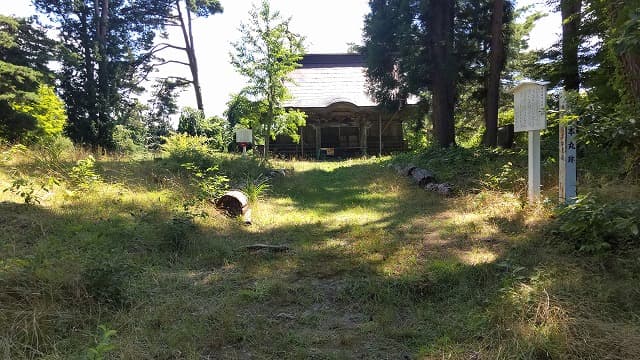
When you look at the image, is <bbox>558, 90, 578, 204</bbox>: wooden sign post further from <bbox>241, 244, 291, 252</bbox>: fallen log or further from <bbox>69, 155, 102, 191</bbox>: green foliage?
<bbox>69, 155, 102, 191</bbox>: green foliage

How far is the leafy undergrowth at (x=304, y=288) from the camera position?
10.5 ft

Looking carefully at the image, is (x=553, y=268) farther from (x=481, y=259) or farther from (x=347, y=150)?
(x=347, y=150)

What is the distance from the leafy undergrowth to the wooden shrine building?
19.8m

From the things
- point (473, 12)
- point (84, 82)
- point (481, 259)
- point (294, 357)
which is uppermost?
point (473, 12)

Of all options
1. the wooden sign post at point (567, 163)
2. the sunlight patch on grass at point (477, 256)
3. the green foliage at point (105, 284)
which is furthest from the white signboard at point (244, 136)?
the green foliage at point (105, 284)

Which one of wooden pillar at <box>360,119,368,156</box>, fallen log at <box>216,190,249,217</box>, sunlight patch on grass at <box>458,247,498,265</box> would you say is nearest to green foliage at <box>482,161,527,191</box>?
sunlight patch on grass at <box>458,247,498,265</box>

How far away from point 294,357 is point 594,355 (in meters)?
1.95

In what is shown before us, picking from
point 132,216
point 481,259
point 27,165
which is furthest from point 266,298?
point 27,165

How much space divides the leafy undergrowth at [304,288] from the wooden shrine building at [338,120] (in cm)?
1982

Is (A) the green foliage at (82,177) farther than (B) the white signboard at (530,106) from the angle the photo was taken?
Yes

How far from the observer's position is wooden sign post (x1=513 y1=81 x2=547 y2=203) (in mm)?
6746

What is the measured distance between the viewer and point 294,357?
315cm

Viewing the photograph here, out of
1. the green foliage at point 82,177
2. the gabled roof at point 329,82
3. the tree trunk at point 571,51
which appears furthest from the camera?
the gabled roof at point 329,82

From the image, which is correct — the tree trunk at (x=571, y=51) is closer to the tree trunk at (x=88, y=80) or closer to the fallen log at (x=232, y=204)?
the fallen log at (x=232, y=204)
